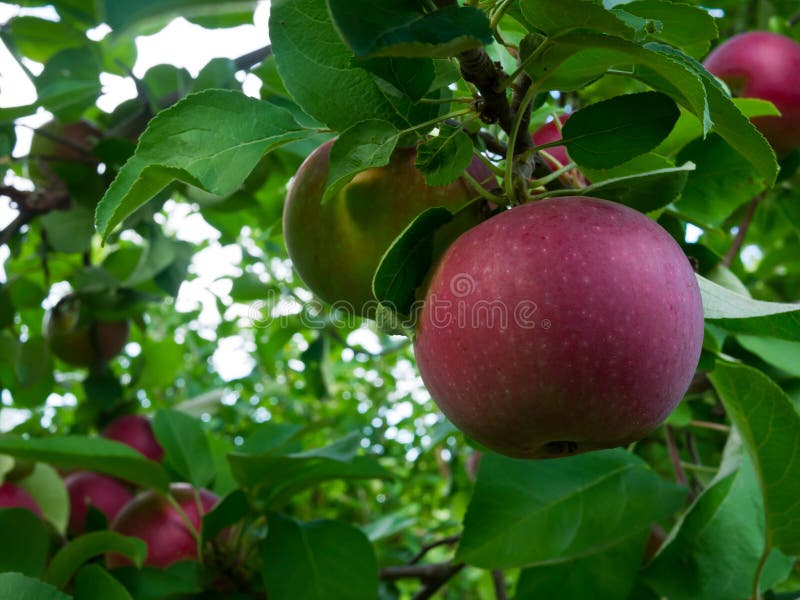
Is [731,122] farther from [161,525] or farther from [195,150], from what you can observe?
[161,525]

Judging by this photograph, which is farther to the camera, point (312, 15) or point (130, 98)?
point (130, 98)

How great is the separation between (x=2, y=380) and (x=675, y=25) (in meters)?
1.49

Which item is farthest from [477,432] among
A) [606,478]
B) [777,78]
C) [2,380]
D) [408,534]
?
[408,534]

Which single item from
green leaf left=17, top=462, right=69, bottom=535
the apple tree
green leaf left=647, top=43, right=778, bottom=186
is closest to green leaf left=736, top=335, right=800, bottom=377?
the apple tree

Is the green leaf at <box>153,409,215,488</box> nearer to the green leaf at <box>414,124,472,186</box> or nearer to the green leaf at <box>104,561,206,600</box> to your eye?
the green leaf at <box>104,561,206,600</box>

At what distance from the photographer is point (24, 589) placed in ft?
2.03

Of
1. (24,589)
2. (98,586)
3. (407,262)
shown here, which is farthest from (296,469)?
(407,262)

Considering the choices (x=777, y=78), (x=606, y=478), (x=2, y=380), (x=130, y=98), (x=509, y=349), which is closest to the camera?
(x=509, y=349)

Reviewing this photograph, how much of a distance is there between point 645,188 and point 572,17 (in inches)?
6.8

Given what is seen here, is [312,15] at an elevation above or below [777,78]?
above

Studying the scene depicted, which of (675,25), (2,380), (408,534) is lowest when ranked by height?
(408,534)

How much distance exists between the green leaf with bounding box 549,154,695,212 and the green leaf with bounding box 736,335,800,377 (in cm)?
39

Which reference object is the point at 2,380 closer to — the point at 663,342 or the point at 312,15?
the point at 312,15

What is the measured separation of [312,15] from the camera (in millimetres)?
553
